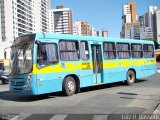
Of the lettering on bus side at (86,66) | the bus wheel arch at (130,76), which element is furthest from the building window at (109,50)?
the bus wheel arch at (130,76)

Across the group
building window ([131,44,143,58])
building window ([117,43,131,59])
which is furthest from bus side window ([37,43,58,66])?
building window ([131,44,143,58])

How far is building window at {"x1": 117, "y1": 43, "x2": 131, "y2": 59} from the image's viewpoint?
59.2 feet

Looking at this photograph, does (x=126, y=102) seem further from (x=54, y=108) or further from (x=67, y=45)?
(x=67, y=45)

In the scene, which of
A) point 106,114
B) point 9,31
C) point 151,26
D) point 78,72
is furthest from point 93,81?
point 151,26

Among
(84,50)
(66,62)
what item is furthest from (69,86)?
(84,50)

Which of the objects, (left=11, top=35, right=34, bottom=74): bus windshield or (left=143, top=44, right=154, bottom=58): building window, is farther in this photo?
(left=143, top=44, right=154, bottom=58): building window

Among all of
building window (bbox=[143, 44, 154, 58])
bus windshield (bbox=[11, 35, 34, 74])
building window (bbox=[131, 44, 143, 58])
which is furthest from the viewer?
building window (bbox=[143, 44, 154, 58])

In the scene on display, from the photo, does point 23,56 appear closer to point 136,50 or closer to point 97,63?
point 97,63

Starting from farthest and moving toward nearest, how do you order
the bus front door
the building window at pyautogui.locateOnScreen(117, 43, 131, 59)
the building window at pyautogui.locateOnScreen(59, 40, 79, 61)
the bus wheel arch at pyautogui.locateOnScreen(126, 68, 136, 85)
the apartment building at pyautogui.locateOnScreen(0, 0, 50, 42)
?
1. the apartment building at pyautogui.locateOnScreen(0, 0, 50, 42)
2. the bus wheel arch at pyautogui.locateOnScreen(126, 68, 136, 85)
3. the building window at pyautogui.locateOnScreen(117, 43, 131, 59)
4. the bus front door
5. the building window at pyautogui.locateOnScreen(59, 40, 79, 61)

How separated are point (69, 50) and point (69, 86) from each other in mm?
1595

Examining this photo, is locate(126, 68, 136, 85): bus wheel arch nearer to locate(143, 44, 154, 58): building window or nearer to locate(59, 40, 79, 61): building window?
locate(143, 44, 154, 58): building window

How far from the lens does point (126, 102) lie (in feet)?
37.8

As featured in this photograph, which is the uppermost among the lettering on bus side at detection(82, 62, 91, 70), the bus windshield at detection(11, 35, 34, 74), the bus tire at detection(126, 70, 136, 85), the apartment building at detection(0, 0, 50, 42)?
the apartment building at detection(0, 0, 50, 42)

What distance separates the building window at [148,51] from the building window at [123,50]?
7.21 feet
